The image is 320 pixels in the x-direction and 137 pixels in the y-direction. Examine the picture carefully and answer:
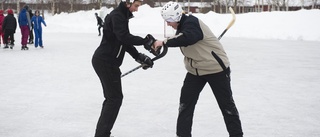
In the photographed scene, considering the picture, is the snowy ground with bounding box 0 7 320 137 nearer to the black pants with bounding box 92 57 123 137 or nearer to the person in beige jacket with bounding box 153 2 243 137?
the black pants with bounding box 92 57 123 137

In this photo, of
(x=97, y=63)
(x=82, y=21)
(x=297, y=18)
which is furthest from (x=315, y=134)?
(x=82, y=21)

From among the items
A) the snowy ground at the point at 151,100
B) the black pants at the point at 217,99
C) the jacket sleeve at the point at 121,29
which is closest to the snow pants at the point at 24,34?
the snowy ground at the point at 151,100

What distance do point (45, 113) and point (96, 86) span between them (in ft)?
6.01

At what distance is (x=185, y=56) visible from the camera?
3303 mm

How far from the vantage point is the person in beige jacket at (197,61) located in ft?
9.91

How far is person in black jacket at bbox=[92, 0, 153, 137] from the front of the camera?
10.3 feet

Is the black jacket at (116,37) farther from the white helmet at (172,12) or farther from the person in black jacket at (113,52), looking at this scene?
the white helmet at (172,12)

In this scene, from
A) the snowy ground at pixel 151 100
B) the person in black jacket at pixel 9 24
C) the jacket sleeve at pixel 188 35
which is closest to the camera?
the jacket sleeve at pixel 188 35

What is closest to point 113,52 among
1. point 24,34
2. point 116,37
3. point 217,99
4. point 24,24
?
point 116,37

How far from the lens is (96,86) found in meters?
6.43

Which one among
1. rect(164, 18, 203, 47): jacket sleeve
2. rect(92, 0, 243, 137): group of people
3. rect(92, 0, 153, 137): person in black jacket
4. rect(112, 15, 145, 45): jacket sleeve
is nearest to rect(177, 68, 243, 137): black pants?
rect(92, 0, 243, 137): group of people

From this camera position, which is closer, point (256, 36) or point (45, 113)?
point (45, 113)

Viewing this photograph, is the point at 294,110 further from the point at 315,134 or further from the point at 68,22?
the point at 68,22

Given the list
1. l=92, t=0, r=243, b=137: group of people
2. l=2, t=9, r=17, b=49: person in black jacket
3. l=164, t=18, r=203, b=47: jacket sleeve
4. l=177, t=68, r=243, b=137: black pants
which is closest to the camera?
l=164, t=18, r=203, b=47: jacket sleeve
